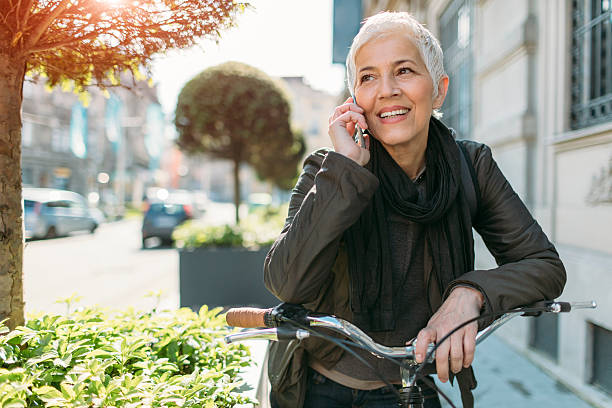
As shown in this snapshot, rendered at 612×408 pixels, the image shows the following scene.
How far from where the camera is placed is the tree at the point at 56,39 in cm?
193

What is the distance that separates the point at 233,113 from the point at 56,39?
6.05 metres

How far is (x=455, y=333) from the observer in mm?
1235

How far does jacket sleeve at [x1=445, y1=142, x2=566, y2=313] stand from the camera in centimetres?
136

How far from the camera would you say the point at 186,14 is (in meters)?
2.09

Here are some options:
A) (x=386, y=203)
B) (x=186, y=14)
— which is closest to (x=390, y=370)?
(x=386, y=203)

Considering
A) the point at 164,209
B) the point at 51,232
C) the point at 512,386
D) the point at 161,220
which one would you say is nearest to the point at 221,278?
the point at 512,386

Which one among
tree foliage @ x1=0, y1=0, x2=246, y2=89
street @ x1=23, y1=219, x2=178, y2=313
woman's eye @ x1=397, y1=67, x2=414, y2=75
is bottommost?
street @ x1=23, y1=219, x2=178, y2=313

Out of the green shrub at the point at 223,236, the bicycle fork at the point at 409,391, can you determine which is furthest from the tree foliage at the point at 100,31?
the green shrub at the point at 223,236

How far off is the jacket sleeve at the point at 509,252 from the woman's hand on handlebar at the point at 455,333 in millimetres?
39

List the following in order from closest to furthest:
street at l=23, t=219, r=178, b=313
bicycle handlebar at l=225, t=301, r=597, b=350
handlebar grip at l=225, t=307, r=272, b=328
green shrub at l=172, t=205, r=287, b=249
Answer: bicycle handlebar at l=225, t=301, r=597, b=350 → handlebar grip at l=225, t=307, r=272, b=328 → green shrub at l=172, t=205, r=287, b=249 → street at l=23, t=219, r=178, b=313

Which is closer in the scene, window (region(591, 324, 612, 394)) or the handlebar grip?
the handlebar grip

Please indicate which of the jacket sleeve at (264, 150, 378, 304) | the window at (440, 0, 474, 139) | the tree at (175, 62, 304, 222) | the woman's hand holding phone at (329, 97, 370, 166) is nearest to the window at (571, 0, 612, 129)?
the window at (440, 0, 474, 139)

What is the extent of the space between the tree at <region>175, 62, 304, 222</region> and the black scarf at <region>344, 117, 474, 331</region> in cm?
667

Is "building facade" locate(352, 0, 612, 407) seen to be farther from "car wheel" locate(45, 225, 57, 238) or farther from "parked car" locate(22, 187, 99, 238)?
"car wheel" locate(45, 225, 57, 238)
